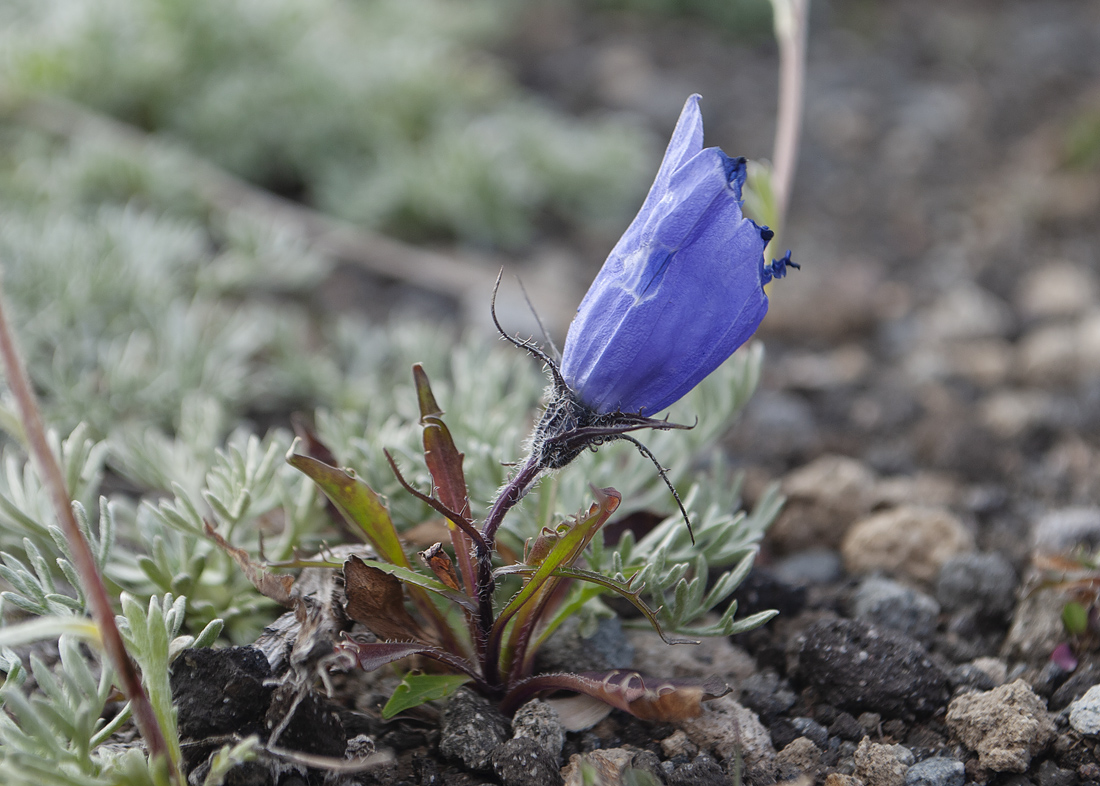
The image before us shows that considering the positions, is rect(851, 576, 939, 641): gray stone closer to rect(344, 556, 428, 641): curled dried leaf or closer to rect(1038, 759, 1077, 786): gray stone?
rect(1038, 759, 1077, 786): gray stone

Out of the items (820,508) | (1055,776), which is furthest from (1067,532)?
(1055,776)

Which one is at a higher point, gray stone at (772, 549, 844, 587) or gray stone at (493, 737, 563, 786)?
gray stone at (772, 549, 844, 587)

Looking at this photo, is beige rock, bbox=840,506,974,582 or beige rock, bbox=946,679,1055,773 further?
beige rock, bbox=840,506,974,582

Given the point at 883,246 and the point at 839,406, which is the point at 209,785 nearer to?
the point at 839,406

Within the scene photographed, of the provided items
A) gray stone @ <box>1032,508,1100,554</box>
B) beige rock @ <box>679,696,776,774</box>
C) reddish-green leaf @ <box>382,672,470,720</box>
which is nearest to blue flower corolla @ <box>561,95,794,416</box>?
→ reddish-green leaf @ <box>382,672,470,720</box>

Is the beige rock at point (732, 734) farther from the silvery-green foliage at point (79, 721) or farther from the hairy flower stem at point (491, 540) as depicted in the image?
the silvery-green foliage at point (79, 721)

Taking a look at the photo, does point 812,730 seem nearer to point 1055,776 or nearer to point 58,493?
point 1055,776
